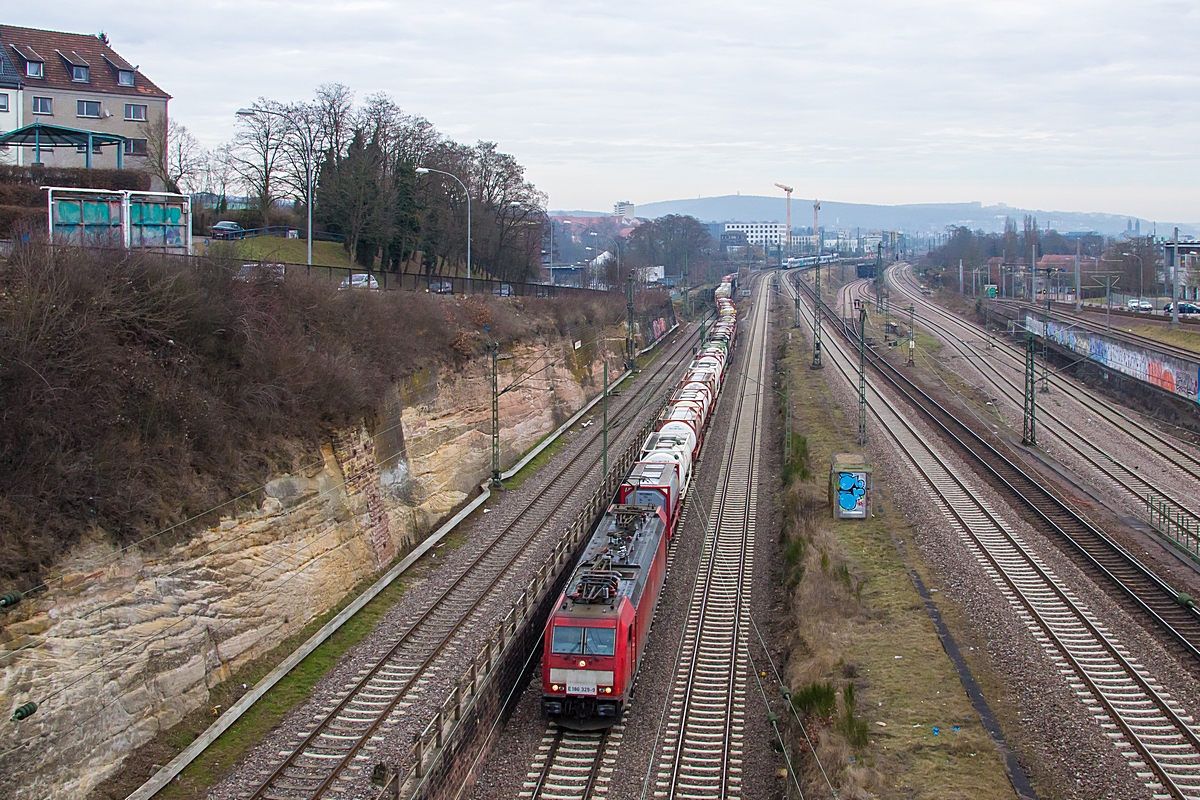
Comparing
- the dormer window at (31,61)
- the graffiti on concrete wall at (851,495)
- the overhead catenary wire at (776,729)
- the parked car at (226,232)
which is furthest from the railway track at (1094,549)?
the dormer window at (31,61)

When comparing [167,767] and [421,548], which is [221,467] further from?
[421,548]

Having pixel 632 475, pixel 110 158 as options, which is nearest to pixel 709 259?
pixel 110 158

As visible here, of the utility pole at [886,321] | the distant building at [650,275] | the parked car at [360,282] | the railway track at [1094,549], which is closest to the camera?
the railway track at [1094,549]

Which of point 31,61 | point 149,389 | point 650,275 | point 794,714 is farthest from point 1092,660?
point 650,275

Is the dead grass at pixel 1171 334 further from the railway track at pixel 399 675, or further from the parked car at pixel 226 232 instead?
the parked car at pixel 226 232

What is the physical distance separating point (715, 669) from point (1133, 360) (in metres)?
44.6

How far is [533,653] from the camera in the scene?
2242 cm

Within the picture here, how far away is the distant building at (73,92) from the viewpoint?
4494 centimetres

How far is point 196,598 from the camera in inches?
792

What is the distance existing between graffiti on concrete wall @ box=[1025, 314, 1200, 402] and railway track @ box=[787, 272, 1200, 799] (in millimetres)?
21318

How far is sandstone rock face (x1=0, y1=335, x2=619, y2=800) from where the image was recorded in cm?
1606

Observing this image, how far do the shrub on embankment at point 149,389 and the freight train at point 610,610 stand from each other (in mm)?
8302

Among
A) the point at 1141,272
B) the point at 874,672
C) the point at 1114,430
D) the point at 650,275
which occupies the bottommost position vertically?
the point at 874,672

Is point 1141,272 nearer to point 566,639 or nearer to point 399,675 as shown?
point 566,639
